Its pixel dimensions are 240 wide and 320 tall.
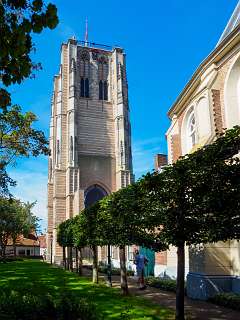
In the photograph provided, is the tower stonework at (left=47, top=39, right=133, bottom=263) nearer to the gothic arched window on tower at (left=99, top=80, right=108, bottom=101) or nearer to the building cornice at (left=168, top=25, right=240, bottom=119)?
the gothic arched window on tower at (left=99, top=80, right=108, bottom=101)

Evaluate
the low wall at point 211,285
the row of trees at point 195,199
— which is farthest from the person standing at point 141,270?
the row of trees at point 195,199

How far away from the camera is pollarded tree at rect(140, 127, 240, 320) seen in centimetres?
1138

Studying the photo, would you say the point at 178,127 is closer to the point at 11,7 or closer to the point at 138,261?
the point at 138,261

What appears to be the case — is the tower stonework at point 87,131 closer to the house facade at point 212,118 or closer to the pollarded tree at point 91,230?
the pollarded tree at point 91,230

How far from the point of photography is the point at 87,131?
70562 mm

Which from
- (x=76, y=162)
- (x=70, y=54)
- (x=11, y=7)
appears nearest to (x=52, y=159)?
(x=76, y=162)

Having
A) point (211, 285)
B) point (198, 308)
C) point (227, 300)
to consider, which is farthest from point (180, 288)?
point (211, 285)

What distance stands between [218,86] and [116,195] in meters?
7.35

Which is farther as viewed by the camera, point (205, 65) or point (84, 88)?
point (84, 88)

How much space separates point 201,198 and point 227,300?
499 cm

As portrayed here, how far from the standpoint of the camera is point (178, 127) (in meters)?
25.4

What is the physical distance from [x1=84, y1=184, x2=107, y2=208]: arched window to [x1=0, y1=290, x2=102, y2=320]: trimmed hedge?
183 ft

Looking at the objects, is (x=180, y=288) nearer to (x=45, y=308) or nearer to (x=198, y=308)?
(x=198, y=308)

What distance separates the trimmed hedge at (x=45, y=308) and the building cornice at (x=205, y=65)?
13337 millimetres
